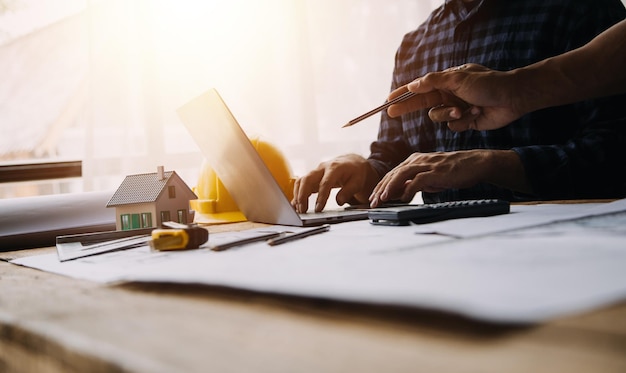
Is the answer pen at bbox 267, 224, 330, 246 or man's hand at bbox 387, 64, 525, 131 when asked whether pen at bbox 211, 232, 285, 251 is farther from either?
man's hand at bbox 387, 64, 525, 131

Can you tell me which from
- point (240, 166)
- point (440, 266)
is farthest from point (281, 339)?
point (240, 166)

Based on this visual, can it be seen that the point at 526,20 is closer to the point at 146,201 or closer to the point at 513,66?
the point at 513,66

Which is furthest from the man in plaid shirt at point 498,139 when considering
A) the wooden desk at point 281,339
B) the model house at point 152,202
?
the wooden desk at point 281,339

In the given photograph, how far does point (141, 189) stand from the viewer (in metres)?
1.01

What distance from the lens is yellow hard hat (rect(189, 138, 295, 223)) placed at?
4.29 feet

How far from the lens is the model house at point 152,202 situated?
3.19ft

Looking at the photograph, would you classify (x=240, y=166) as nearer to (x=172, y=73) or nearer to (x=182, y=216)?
(x=182, y=216)

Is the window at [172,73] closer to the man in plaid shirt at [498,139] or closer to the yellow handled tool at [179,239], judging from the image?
the man in plaid shirt at [498,139]

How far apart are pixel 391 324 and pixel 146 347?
11 cm

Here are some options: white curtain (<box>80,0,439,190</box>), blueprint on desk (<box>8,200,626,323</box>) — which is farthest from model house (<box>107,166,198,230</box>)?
white curtain (<box>80,0,439,190</box>)

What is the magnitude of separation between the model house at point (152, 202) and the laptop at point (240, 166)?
0.10 meters

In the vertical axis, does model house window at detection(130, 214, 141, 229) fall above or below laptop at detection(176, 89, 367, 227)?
below

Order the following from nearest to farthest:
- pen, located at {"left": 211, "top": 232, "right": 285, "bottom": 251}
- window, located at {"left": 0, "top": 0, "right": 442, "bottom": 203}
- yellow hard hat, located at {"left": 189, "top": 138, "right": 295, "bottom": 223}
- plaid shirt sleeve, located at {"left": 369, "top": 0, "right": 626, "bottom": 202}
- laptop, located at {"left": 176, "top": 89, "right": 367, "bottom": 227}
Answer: pen, located at {"left": 211, "top": 232, "right": 285, "bottom": 251}, laptop, located at {"left": 176, "top": 89, "right": 367, "bottom": 227}, plaid shirt sleeve, located at {"left": 369, "top": 0, "right": 626, "bottom": 202}, yellow hard hat, located at {"left": 189, "top": 138, "right": 295, "bottom": 223}, window, located at {"left": 0, "top": 0, "right": 442, "bottom": 203}

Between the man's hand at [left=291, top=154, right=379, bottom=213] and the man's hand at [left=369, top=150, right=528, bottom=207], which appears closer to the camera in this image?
the man's hand at [left=369, top=150, right=528, bottom=207]
